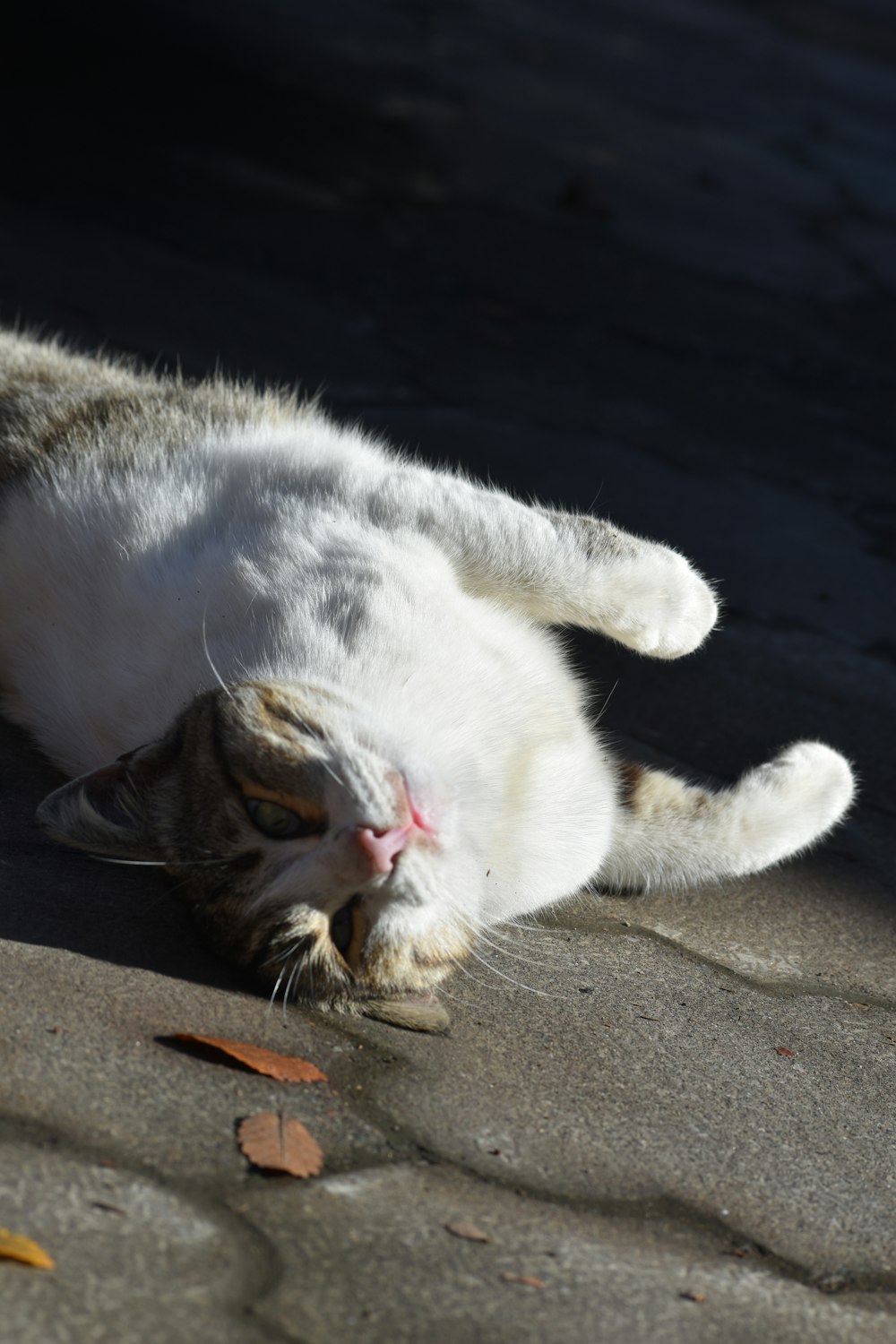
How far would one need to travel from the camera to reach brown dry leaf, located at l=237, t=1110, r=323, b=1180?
166 centimetres

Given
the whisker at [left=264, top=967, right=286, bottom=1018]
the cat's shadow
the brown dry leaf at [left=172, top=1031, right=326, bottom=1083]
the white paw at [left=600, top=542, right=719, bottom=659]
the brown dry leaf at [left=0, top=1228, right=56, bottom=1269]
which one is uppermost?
the white paw at [left=600, top=542, right=719, bottom=659]

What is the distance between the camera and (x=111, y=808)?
2.22m

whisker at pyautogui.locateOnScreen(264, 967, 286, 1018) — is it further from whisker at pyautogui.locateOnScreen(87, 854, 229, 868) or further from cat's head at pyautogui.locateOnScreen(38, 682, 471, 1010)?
whisker at pyautogui.locateOnScreen(87, 854, 229, 868)

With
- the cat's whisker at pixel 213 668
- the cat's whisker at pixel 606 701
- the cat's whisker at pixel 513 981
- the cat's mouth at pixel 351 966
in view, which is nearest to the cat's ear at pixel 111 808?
the cat's whisker at pixel 213 668

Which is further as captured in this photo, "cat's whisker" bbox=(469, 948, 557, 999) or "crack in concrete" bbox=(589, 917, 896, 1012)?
"crack in concrete" bbox=(589, 917, 896, 1012)

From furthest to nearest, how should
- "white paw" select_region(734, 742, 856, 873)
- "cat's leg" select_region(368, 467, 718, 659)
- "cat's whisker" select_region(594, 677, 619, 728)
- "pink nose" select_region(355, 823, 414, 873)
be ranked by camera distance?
"cat's whisker" select_region(594, 677, 619, 728) → "white paw" select_region(734, 742, 856, 873) → "cat's leg" select_region(368, 467, 718, 659) → "pink nose" select_region(355, 823, 414, 873)

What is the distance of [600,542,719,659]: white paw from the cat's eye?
805 millimetres

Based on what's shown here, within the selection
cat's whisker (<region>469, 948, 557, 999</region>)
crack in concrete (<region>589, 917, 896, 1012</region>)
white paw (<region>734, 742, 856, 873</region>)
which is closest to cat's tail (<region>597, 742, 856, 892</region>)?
white paw (<region>734, 742, 856, 873</region>)

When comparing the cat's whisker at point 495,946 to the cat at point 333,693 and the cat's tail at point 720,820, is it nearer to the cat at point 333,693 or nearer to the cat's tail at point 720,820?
the cat at point 333,693

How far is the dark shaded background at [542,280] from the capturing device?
3756 mm

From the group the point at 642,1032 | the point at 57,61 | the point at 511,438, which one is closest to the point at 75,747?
the point at 642,1032

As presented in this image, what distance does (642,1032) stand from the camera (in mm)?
2145

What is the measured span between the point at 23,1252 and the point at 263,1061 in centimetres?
49

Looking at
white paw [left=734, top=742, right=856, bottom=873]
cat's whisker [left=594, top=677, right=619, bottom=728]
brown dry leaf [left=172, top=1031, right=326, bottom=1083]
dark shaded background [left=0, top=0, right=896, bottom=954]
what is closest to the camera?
brown dry leaf [left=172, top=1031, right=326, bottom=1083]
